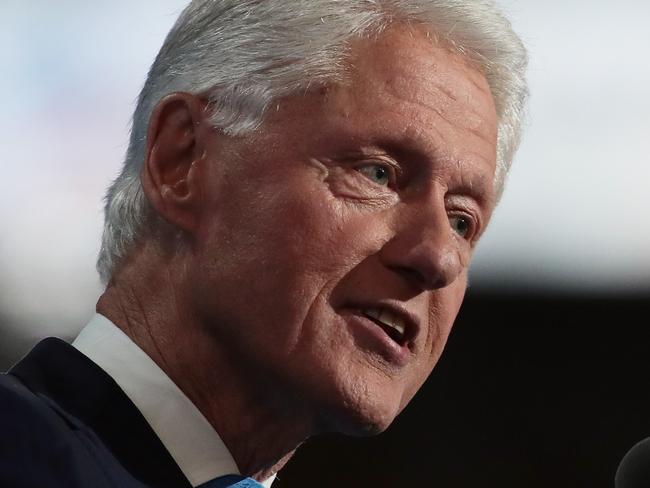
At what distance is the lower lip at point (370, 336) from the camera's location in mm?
1459

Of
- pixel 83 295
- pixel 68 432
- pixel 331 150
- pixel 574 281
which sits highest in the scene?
pixel 331 150

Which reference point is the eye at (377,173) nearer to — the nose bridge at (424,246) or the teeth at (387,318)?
the nose bridge at (424,246)

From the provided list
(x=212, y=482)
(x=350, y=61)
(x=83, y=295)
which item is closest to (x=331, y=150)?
(x=350, y=61)

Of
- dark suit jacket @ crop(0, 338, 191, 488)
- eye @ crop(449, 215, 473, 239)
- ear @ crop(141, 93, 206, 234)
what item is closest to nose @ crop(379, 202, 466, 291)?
eye @ crop(449, 215, 473, 239)

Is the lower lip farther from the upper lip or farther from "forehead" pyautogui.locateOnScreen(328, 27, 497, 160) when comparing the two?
"forehead" pyautogui.locateOnScreen(328, 27, 497, 160)

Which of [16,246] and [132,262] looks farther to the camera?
[16,246]

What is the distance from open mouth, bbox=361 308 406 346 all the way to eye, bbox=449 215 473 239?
0.60 feet

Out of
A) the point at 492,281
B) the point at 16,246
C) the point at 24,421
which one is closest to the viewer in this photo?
the point at 24,421

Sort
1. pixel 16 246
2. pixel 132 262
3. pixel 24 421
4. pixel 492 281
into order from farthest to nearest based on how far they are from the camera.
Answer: pixel 492 281 < pixel 16 246 < pixel 132 262 < pixel 24 421

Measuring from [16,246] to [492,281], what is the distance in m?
1.03

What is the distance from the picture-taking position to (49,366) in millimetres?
1480

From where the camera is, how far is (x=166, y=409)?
1.50 m

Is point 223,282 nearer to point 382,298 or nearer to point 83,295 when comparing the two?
point 382,298

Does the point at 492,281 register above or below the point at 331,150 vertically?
below
